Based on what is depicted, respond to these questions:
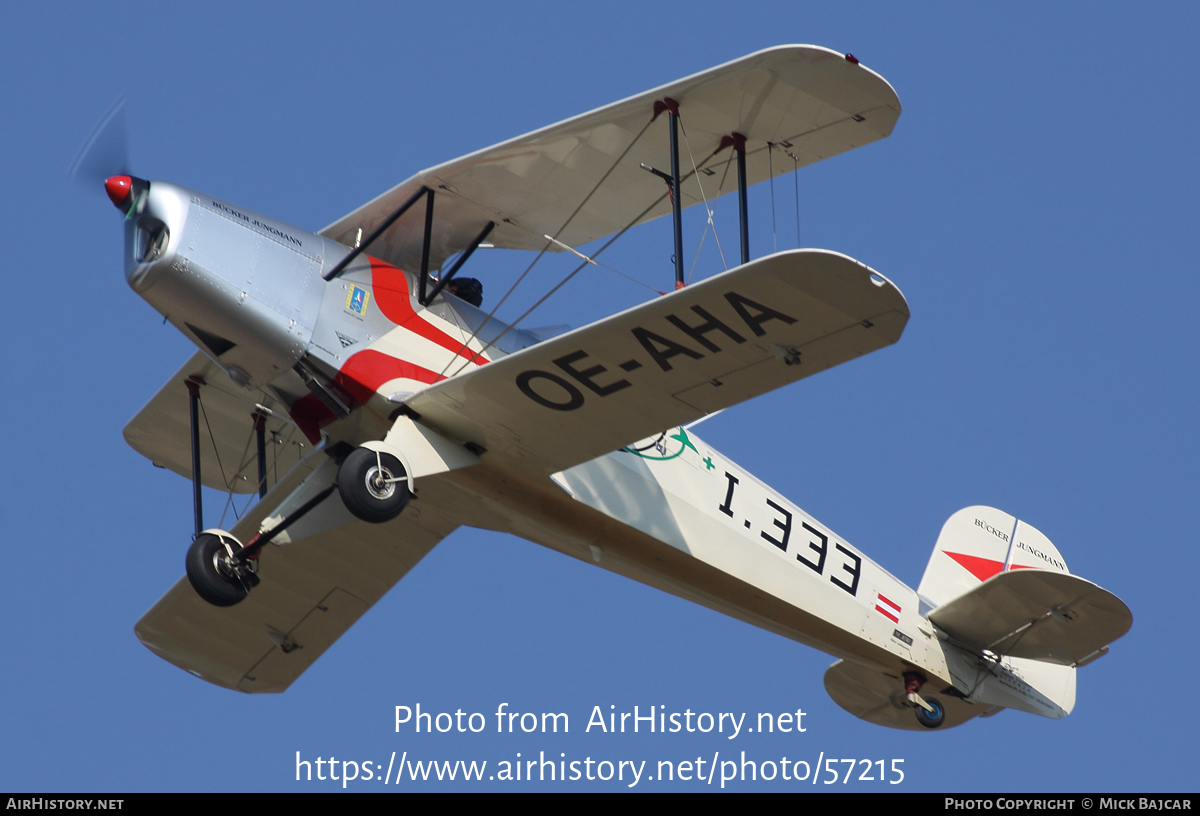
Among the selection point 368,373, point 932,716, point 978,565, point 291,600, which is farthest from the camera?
point 978,565

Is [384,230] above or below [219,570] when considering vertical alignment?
above

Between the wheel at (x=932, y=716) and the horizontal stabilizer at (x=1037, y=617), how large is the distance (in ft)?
1.87

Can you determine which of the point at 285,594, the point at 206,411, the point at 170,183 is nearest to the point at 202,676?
the point at 285,594

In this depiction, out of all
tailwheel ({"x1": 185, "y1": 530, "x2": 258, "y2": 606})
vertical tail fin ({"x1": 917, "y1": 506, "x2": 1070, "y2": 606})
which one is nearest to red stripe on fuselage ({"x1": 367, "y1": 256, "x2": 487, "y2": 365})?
tailwheel ({"x1": 185, "y1": 530, "x2": 258, "y2": 606})

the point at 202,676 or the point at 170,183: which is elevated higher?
the point at 170,183

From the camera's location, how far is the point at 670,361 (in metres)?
10.2

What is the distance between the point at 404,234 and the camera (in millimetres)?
11930

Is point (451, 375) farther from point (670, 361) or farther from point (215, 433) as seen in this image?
point (215, 433)

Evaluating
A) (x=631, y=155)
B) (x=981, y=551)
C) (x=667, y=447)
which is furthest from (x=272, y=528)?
(x=981, y=551)

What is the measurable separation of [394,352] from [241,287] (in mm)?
1099

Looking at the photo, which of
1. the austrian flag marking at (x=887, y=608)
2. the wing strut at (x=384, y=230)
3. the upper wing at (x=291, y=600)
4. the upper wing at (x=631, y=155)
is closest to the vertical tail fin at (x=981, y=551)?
the austrian flag marking at (x=887, y=608)

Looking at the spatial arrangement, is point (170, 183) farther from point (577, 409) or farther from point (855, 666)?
point (855, 666)

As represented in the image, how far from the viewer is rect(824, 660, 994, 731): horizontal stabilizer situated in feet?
45.6

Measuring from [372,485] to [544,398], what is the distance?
122 cm
